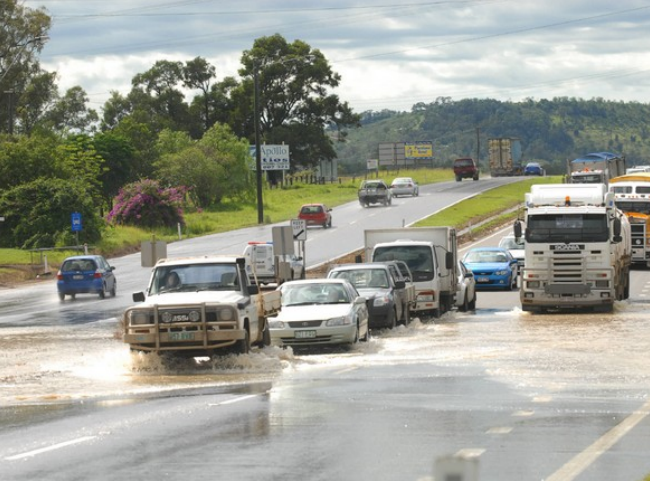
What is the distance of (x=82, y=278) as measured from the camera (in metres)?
47.4

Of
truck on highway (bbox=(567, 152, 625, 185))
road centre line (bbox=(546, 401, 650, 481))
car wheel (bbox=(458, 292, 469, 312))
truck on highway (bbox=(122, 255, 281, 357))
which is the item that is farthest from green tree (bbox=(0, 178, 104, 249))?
road centre line (bbox=(546, 401, 650, 481))

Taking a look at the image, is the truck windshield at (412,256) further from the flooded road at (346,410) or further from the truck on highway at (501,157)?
the truck on highway at (501,157)

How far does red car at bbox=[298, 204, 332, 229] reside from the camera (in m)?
79.2

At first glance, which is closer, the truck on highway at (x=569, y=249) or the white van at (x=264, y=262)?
the truck on highway at (x=569, y=249)

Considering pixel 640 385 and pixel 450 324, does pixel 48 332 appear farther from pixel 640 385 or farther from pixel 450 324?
pixel 640 385

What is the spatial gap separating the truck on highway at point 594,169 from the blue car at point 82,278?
76.8ft

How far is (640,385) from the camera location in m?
17.3

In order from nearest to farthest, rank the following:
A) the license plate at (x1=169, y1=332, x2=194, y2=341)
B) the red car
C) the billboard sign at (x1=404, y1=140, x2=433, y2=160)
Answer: the license plate at (x1=169, y1=332, x2=194, y2=341), the red car, the billboard sign at (x1=404, y1=140, x2=433, y2=160)

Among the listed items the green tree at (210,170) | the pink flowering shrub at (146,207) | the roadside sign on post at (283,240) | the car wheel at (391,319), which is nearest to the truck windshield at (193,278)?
the car wheel at (391,319)

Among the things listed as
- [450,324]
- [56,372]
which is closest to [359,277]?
[450,324]

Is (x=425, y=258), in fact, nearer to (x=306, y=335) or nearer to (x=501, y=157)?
(x=306, y=335)

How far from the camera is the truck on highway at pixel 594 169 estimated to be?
204 feet

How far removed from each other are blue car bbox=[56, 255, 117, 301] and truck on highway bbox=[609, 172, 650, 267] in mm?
19754

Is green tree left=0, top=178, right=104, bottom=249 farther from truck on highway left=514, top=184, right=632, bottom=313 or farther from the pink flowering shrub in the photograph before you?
truck on highway left=514, top=184, right=632, bottom=313
